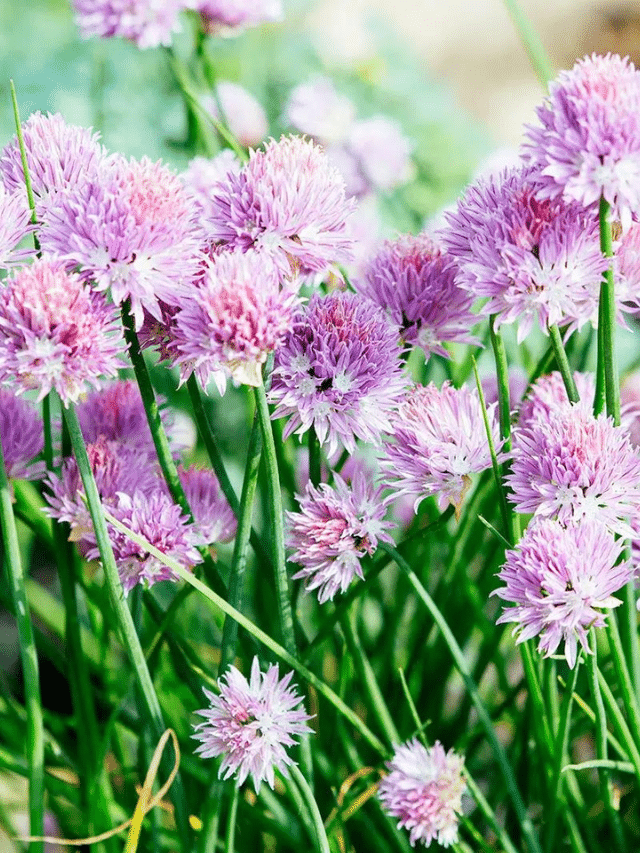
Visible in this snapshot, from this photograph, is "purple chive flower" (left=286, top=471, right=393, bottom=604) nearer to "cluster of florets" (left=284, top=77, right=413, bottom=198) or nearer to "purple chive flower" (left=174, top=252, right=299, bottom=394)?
"purple chive flower" (left=174, top=252, right=299, bottom=394)

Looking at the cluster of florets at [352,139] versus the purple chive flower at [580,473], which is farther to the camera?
the cluster of florets at [352,139]

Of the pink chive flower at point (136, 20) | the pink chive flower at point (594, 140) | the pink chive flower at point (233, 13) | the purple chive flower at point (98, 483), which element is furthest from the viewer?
the pink chive flower at point (233, 13)

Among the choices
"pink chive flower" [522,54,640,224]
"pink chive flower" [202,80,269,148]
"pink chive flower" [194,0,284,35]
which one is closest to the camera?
"pink chive flower" [522,54,640,224]

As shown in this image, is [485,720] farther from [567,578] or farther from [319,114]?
[319,114]

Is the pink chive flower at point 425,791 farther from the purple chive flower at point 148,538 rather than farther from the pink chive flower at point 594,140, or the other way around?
the pink chive flower at point 594,140

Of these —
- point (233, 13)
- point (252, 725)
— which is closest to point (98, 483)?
point (252, 725)

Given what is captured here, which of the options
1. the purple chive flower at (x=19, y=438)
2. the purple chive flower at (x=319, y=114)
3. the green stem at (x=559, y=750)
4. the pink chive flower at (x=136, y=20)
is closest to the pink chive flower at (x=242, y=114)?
the purple chive flower at (x=319, y=114)

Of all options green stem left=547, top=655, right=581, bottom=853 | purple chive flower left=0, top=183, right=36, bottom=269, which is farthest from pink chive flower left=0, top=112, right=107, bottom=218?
green stem left=547, top=655, right=581, bottom=853
